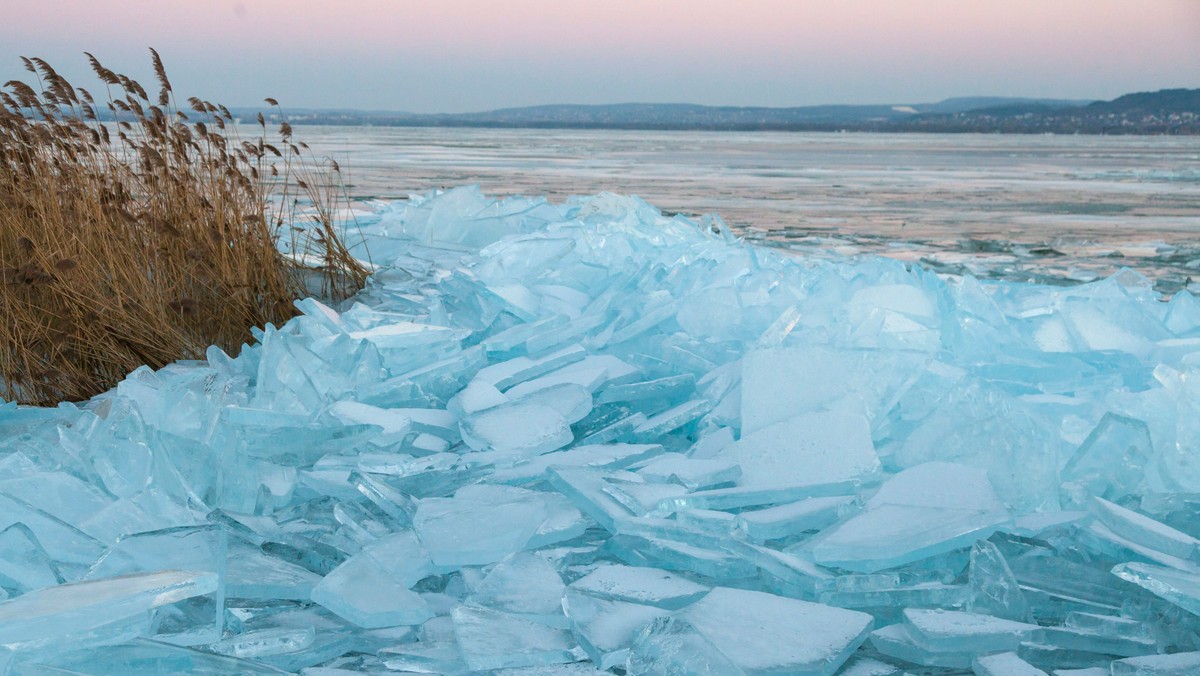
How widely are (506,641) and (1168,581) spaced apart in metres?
1.00

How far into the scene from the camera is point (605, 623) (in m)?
1.46

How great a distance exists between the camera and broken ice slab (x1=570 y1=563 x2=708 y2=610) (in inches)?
60.9

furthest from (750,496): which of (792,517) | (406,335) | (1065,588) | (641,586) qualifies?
(406,335)

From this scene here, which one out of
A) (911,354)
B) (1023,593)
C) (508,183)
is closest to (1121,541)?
(1023,593)

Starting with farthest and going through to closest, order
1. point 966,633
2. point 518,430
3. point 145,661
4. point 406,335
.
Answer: point 406,335 < point 518,430 < point 966,633 < point 145,661

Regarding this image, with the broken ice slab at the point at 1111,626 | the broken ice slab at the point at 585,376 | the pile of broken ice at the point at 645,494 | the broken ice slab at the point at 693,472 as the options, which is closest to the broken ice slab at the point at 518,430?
the pile of broken ice at the point at 645,494

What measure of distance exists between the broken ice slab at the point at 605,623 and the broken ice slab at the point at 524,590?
5cm

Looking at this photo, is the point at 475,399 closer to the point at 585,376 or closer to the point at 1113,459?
the point at 585,376

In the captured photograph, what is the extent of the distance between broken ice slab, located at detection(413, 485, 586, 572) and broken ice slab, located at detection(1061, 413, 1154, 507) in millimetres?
965

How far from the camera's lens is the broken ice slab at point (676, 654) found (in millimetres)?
1299

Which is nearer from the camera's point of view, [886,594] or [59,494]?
[886,594]

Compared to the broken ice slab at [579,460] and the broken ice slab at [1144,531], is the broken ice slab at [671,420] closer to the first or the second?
the broken ice slab at [579,460]

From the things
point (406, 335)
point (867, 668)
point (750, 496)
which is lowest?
point (867, 668)

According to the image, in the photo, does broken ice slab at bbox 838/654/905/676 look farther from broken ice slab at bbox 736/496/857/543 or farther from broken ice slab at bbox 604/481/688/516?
broken ice slab at bbox 604/481/688/516
